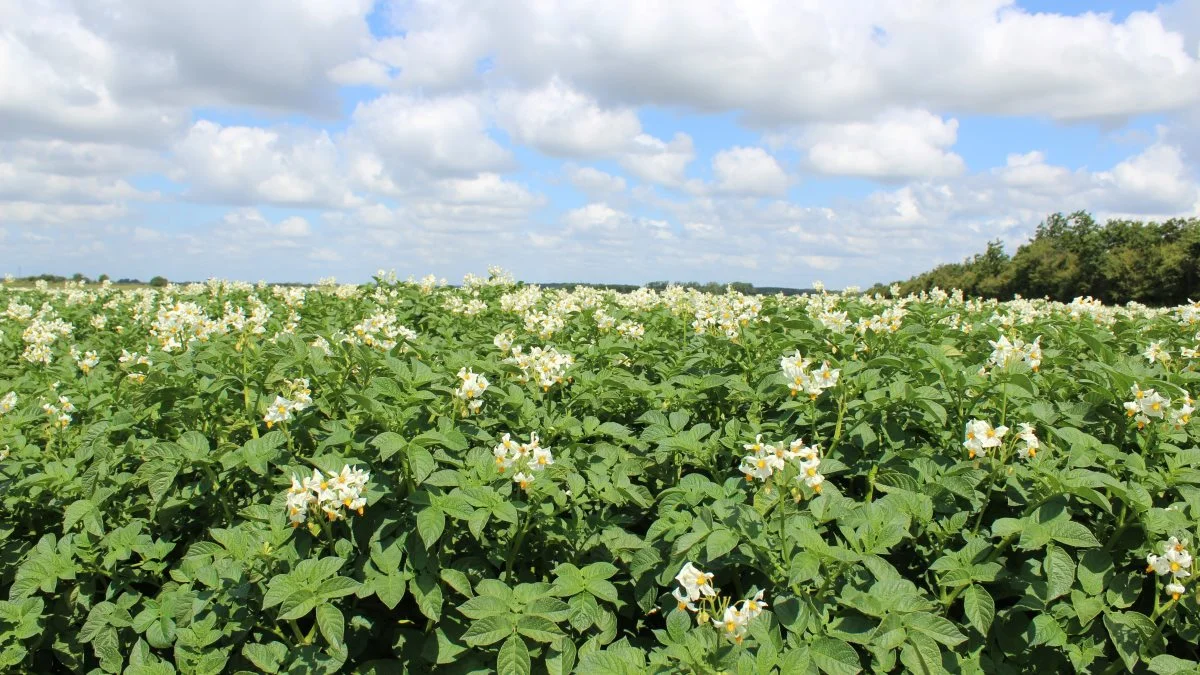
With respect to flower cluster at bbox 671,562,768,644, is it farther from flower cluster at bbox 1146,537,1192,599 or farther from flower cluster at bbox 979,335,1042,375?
flower cluster at bbox 979,335,1042,375

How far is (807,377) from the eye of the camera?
3051 mm

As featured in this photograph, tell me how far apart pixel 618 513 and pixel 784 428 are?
0.82 metres

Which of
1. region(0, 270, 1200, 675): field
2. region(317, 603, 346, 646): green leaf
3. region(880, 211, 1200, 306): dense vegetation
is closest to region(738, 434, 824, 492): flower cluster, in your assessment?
region(0, 270, 1200, 675): field

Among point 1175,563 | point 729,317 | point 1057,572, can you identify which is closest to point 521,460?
point 1057,572

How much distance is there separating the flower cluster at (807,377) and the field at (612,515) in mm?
16

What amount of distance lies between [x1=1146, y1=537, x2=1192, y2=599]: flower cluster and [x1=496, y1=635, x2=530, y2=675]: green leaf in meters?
2.01

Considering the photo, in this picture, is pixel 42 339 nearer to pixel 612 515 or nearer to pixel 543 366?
pixel 543 366

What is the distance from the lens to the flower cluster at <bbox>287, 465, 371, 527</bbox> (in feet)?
8.56

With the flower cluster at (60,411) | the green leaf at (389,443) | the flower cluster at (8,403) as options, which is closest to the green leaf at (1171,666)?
the green leaf at (389,443)

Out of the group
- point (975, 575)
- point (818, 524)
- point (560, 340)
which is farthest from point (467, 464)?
point (560, 340)

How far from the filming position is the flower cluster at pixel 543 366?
3.62 m

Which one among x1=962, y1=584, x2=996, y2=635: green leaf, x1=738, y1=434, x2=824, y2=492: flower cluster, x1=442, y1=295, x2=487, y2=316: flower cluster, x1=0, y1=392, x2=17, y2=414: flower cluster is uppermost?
x1=442, y1=295, x2=487, y2=316: flower cluster

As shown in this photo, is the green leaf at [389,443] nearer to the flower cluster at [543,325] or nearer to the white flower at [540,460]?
the white flower at [540,460]

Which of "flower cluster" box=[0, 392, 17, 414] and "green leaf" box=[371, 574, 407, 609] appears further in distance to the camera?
"flower cluster" box=[0, 392, 17, 414]
